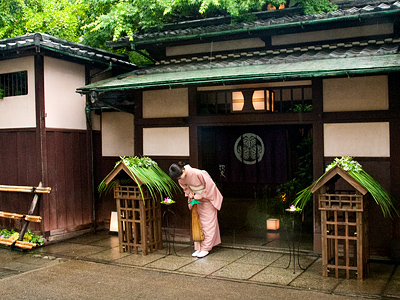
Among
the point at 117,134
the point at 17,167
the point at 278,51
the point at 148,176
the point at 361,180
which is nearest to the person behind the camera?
the point at 361,180

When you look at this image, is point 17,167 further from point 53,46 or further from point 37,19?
point 37,19

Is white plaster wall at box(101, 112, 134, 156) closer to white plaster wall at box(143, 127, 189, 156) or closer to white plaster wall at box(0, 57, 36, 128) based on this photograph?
white plaster wall at box(143, 127, 189, 156)

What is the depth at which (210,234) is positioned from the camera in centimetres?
919

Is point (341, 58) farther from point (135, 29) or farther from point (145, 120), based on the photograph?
point (135, 29)

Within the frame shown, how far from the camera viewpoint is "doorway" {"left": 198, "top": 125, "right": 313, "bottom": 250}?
12.4 m

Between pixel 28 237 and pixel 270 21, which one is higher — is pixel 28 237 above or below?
below

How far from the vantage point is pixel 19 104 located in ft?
36.2

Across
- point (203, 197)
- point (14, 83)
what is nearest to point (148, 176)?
point (203, 197)

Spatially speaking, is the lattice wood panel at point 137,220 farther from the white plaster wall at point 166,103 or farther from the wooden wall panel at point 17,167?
the wooden wall panel at point 17,167

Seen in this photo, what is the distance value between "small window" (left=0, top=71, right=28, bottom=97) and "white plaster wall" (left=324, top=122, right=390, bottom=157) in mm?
7495

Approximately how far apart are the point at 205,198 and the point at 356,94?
3.68 metres

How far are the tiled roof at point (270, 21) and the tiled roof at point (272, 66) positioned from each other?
0.70 metres

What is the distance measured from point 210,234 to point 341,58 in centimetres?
450

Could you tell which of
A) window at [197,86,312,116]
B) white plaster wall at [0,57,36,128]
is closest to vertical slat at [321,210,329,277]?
window at [197,86,312,116]
